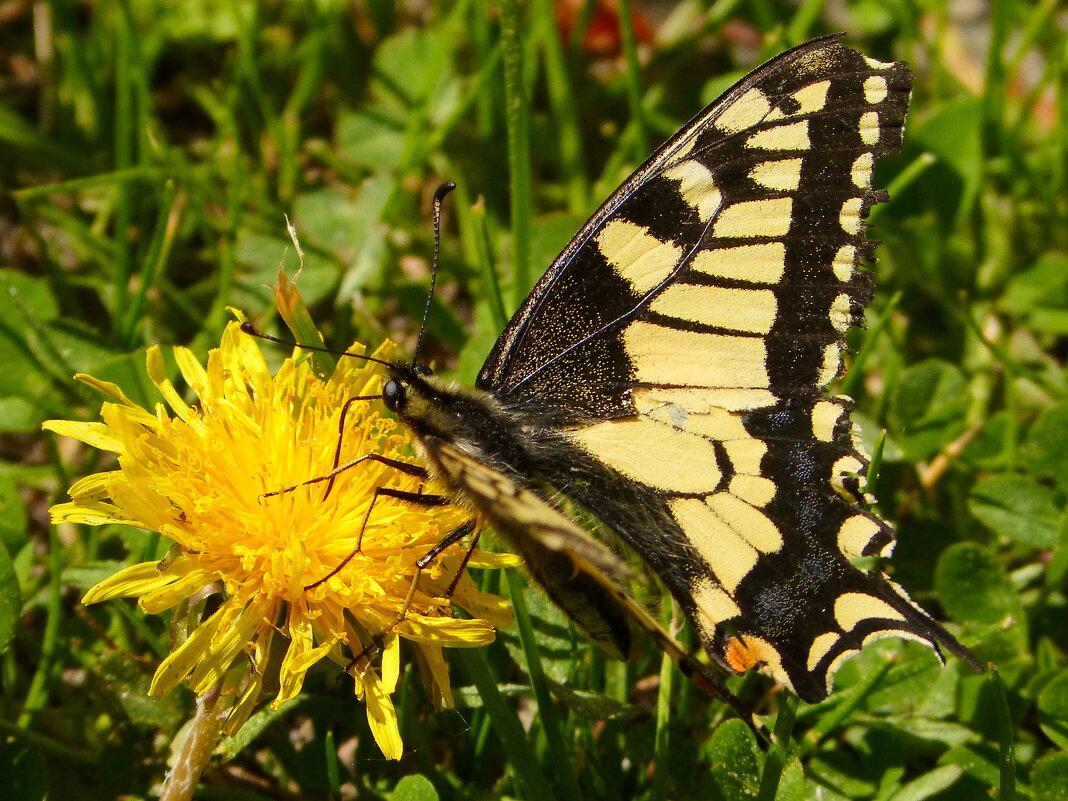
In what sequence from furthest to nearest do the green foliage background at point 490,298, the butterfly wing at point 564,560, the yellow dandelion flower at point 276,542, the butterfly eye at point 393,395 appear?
the green foliage background at point 490,298
the butterfly eye at point 393,395
the yellow dandelion flower at point 276,542
the butterfly wing at point 564,560

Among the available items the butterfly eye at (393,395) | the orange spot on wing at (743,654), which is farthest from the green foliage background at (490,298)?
the butterfly eye at (393,395)

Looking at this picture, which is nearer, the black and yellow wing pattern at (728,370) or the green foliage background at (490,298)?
the black and yellow wing pattern at (728,370)

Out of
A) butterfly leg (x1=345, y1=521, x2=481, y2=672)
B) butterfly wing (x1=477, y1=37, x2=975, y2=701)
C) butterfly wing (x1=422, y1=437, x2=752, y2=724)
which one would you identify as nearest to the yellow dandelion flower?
butterfly leg (x1=345, y1=521, x2=481, y2=672)

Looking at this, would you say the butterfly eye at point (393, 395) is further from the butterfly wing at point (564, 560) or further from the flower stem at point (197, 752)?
the flower stem at point (197, 752)

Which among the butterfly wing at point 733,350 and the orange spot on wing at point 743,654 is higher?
the butterfly wing at point 733,350

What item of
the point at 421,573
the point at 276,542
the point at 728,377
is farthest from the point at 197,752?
the point at 728,377

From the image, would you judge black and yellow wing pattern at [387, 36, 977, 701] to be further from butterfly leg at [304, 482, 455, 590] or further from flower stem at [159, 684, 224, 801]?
flower stem at [159, 684, 224, 801]

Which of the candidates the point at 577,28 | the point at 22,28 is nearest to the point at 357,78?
the point at 577,28

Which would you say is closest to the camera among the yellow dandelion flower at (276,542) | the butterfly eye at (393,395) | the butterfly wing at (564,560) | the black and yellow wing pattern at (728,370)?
the butterfly wing at (564,560)

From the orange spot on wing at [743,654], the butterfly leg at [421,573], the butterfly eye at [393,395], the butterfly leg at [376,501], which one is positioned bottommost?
the orange spot on wing at [743,654]
